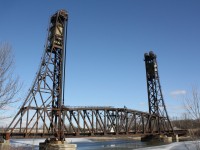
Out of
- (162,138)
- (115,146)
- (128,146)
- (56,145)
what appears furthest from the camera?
(162,138)

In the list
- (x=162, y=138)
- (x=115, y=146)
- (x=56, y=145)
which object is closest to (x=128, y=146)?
(x=115, y=146)

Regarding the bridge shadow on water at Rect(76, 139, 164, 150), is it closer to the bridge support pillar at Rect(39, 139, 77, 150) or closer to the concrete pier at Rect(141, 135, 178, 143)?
the concrete pier at Rect(141, 135, 178, 143)

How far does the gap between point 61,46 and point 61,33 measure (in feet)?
7.61

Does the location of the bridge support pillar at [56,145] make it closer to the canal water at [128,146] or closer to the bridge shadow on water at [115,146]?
the canal water at [128,146]

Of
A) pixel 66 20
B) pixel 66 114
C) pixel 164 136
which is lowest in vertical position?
pixel 164 136

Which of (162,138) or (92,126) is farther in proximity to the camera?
(162,138)

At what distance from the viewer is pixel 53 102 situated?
33594mm

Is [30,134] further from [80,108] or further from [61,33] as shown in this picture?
[61,33]

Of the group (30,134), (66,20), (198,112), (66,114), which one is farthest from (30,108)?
(198,112)

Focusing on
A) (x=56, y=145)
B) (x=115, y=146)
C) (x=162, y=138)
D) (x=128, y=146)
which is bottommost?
(x=115, y=146)

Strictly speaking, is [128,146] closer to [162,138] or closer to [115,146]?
[115,146]

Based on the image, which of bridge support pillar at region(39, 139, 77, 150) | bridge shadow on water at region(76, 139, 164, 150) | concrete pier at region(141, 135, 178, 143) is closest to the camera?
bridge support pillar at region(39, 139, 77, 150)

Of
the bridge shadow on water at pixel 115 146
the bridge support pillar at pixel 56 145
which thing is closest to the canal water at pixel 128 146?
the bridge shadow on water at pixel 115 146

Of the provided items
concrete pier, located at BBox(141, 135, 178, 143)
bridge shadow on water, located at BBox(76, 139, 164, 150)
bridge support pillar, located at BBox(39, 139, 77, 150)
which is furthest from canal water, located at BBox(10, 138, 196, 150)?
concrete pier, located at BBox(141, 135, 178, 143)
